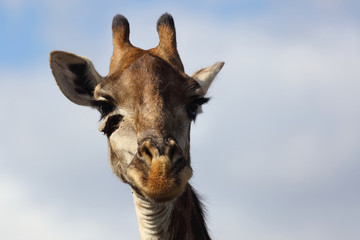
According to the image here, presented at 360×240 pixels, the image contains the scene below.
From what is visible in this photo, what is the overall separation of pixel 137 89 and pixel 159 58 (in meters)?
0.96

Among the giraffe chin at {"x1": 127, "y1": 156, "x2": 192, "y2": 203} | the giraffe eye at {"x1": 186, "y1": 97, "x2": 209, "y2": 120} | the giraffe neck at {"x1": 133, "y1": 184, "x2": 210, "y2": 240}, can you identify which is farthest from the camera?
the giraffe eye at {"x1": 186, "y1": 97, "x2": 209, "y2": 120}

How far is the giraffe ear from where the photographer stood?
13.6 metres

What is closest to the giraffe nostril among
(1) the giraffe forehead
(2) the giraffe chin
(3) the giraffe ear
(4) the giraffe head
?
(4) the giraffe head

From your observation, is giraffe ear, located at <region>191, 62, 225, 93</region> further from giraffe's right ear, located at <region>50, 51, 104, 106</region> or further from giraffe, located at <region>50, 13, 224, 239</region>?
giraffe's right ear, located at <region>50, 51, 104, 106</region>

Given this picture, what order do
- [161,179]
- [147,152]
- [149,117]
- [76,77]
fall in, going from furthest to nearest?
[76,77] < [149,117] < [147,152] < [161,179]

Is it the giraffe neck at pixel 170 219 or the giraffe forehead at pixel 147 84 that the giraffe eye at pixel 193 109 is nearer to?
the giraffe forehead at pixel 147 84

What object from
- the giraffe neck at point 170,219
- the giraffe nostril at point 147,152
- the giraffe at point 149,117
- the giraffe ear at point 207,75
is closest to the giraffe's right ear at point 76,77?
the giraffe at point 149,117

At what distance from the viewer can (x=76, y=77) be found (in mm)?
12938

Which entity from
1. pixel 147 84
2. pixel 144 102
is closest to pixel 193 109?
pixel 147 84

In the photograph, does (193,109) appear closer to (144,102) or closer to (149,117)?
(144,102)

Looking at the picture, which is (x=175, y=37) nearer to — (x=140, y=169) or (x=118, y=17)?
(x=118, y=17)

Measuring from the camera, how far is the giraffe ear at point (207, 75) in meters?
13.6

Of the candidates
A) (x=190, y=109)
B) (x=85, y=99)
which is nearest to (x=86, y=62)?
(x=85, y=99)

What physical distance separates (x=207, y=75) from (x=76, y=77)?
2.64m
